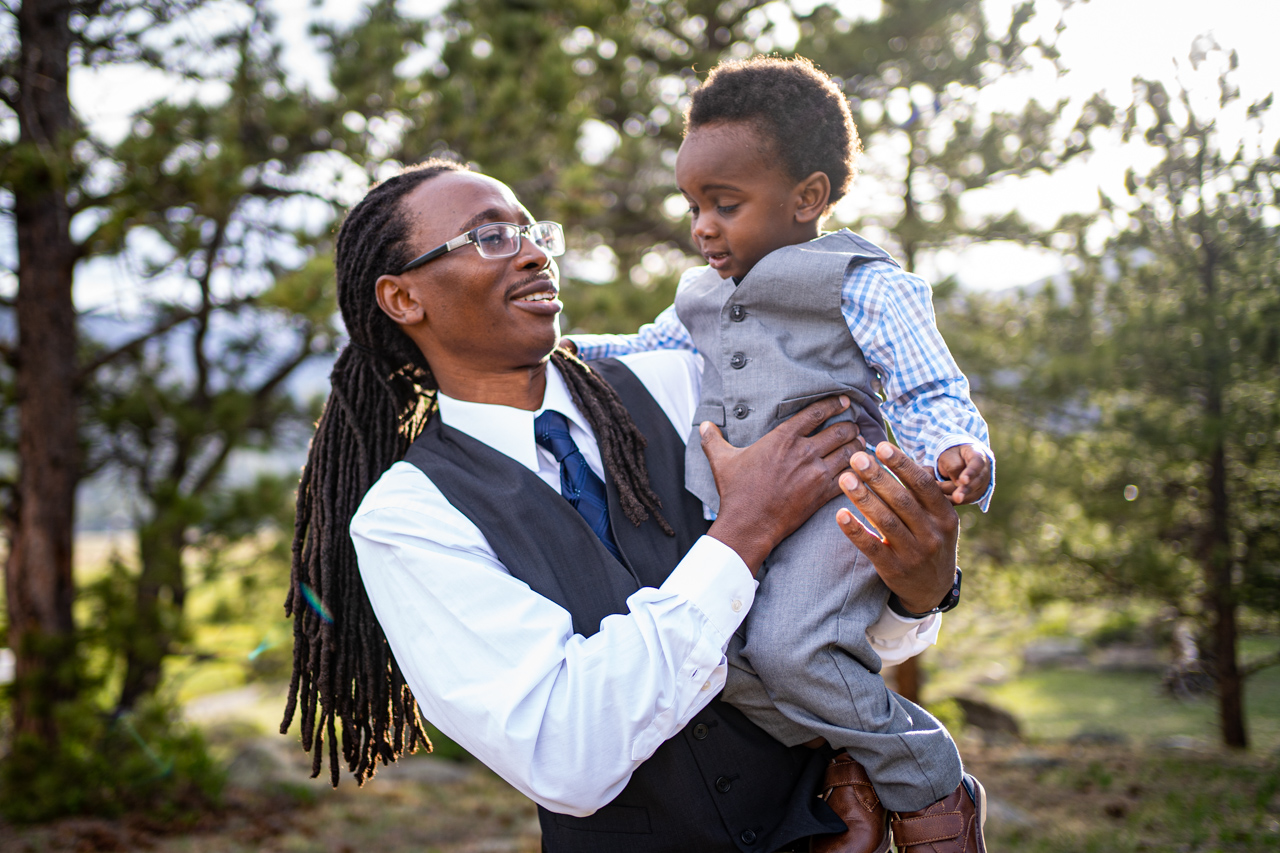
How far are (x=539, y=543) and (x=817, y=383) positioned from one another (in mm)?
655

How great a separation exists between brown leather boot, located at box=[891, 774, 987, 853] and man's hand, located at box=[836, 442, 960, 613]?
45 cm

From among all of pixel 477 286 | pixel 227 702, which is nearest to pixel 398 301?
pixel 477 286

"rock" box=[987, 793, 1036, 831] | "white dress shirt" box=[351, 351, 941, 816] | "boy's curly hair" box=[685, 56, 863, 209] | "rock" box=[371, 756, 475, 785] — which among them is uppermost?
"boy's curly hair" box=[685, 56, 863, 209]

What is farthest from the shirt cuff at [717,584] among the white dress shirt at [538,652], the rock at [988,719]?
the rock at [988,719]

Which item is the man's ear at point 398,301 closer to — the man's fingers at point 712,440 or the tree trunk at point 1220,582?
the man's fingers at point 712,440

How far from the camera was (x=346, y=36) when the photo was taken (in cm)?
623

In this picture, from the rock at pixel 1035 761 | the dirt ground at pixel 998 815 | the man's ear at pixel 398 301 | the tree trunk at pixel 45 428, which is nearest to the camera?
the man's ear at pixel 398 301

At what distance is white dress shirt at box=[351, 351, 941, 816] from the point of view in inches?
55.8

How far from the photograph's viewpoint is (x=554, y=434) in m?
1.94

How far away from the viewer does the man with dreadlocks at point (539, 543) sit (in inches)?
57.2

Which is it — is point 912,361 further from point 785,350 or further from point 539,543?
point 539,543

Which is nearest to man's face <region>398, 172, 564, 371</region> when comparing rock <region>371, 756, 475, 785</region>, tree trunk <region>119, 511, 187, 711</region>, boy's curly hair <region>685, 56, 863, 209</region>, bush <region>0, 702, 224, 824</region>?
boy's curly hair <region>685, 56, 863, 209</region>

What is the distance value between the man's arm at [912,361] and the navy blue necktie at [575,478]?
0.63 metres

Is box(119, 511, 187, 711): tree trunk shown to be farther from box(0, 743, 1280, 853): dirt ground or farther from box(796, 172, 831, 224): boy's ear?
box(796, 172, 831, 224): boy's ear
